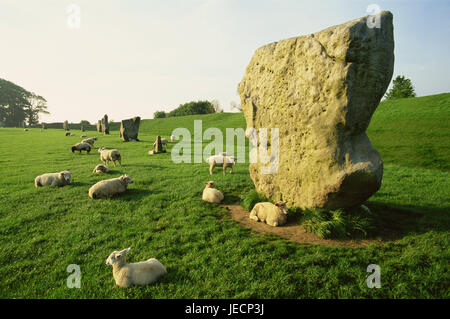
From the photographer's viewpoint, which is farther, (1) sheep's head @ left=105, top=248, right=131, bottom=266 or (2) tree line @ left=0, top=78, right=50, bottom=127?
(2) tree line @ left=0, top=78, right=50, bottom=127

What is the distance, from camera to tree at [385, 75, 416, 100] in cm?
5694

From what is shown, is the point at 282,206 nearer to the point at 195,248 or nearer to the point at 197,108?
the point at 195,248

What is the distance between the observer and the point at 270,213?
262 inches

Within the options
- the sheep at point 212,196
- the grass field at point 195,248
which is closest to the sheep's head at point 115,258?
the grass field at point 195,248

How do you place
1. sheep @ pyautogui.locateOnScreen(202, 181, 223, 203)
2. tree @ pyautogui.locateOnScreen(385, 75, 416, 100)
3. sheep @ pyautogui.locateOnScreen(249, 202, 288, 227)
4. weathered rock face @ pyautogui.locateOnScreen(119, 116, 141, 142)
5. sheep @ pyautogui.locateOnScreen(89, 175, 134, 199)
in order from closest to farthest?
sheep @ pyautogui.locateOnScreen(249, 202, 288, 227)
sheep @ pyautogui.locateOnScreen(202, 181, 223, 203)
sheep @ pyautogui.locateOnScreen(89, 175, 134, 199)
weathered rock face @ pyautogui.locateOnScreen(119, 116, 141, 142)
tree @ pyautogui.locateOnScreen(385, 75, 416, 100)

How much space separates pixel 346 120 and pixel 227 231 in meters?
4.07

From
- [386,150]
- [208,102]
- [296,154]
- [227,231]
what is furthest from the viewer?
[208,102]

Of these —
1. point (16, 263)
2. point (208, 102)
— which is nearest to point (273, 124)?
point (16, 263)

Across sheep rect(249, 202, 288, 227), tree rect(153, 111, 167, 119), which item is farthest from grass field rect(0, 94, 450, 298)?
tree rect(153, 111, 167, 119)

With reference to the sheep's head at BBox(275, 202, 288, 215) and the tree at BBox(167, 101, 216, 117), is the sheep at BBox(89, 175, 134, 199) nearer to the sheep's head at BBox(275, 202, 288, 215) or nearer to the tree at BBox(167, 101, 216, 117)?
the sheep's head at BBox(275, 202, 288, 215)

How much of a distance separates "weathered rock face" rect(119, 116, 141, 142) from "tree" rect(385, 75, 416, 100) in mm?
62600

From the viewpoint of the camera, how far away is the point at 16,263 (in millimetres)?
4633

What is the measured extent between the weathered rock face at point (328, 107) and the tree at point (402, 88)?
218 feet
